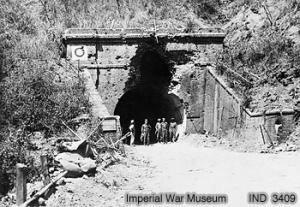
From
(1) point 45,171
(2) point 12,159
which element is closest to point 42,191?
(1) point 45,171

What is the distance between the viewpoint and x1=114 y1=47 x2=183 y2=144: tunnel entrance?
73.5 feet

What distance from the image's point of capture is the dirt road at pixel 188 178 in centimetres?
972

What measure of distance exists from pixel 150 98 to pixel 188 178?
1315 cm

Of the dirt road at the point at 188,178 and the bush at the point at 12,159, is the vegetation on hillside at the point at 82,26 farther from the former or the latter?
the dirt road at the point at 188,178

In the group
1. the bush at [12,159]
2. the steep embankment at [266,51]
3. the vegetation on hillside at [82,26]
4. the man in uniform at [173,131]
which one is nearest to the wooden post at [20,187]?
the bush at [12,159]

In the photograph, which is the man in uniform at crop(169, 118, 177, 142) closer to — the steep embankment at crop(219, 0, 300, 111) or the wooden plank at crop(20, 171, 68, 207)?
the steep embankment at crop(219, 0, 300, 111)

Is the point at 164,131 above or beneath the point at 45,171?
beneath

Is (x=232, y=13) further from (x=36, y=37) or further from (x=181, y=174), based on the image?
(x=181, y=174)

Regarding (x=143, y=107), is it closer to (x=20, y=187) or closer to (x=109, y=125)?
(x=109, y=125)

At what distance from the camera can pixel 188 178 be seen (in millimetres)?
11562

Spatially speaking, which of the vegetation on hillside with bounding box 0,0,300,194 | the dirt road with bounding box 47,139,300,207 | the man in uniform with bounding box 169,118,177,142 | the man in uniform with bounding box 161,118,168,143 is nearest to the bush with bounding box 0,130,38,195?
the vegetation on hillside with bounding box 0,0,300,194

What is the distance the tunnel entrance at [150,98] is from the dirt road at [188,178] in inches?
280

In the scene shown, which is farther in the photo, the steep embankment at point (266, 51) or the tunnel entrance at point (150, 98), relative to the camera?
the tunnel entrance at point (150, 98)

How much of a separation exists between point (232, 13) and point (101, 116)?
14.6 meters
